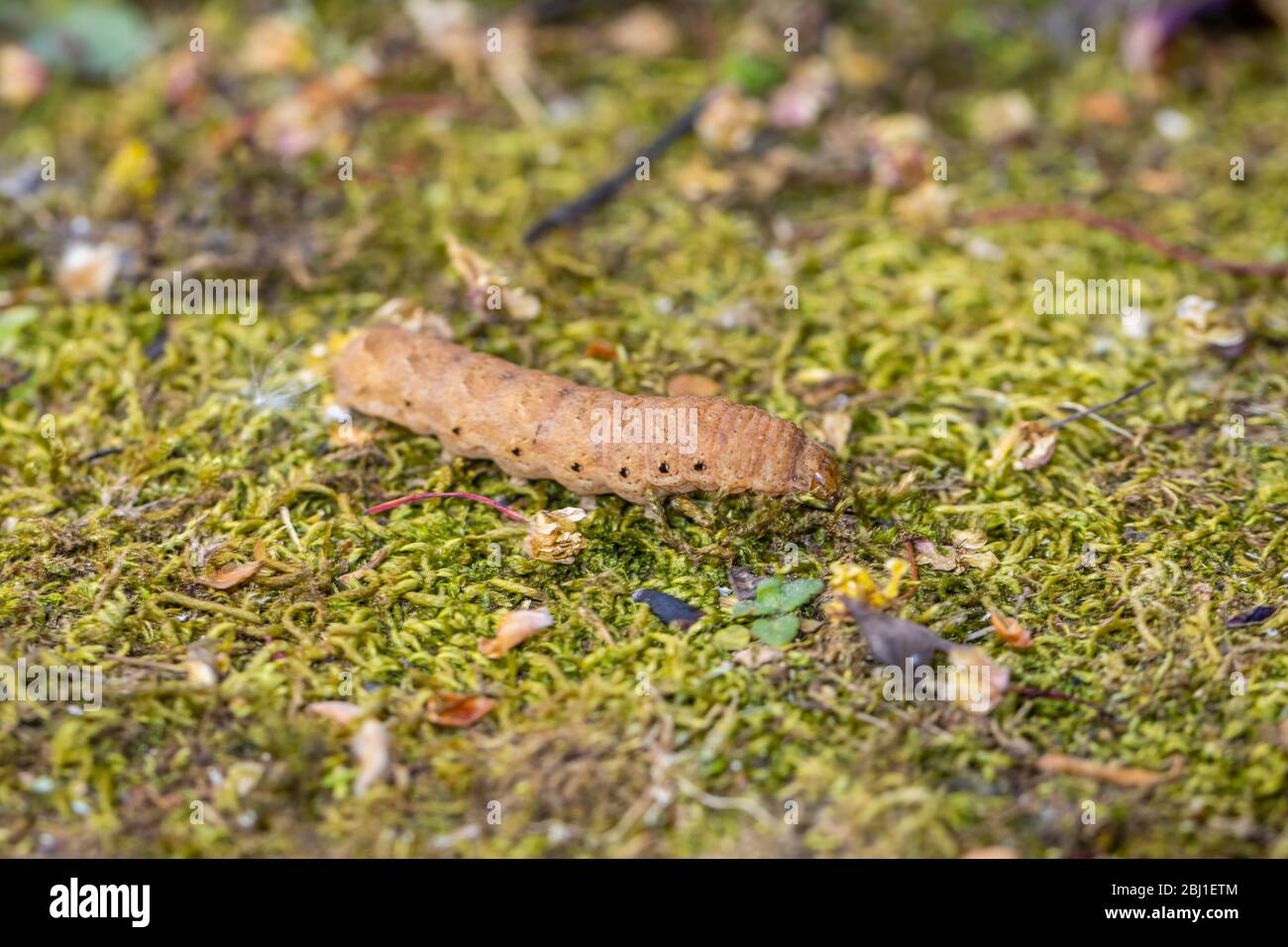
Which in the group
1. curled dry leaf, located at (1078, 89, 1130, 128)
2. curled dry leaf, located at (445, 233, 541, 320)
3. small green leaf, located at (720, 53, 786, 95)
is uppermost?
small green leaf, located at (720, 53, 786, 95)

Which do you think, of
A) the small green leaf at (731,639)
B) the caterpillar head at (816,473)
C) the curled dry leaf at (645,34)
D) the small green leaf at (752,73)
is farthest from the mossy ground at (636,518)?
the curled dry leaf at (645,34)

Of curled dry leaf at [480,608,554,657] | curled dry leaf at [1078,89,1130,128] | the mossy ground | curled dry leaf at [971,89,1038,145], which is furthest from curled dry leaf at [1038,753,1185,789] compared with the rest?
curled dry leaf at [1078,89,1130,128]

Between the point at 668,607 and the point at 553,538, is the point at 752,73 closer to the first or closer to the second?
the point at 553,538

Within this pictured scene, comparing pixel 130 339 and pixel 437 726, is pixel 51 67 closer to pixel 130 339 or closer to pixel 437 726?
pixel 130 339

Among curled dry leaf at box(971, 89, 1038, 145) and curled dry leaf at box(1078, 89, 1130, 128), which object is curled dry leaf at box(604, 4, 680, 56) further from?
curled dry leaf at box(1078, 89, 1130, 128)

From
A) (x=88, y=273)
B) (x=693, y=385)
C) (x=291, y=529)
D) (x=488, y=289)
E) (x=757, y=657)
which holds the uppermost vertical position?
(x=88, y=273)

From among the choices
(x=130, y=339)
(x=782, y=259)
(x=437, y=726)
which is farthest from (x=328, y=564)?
(x=782, y=259)

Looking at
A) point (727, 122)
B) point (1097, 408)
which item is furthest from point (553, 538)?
point (727, 122)
